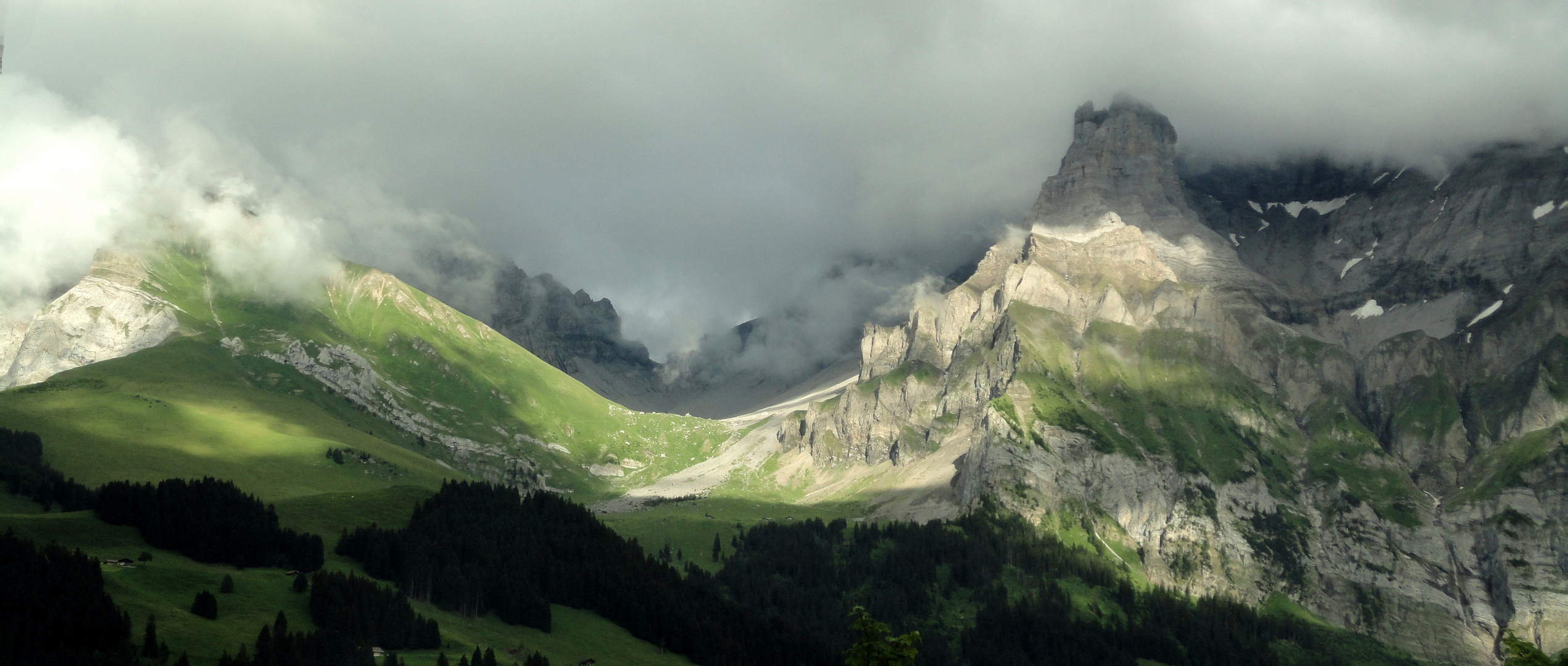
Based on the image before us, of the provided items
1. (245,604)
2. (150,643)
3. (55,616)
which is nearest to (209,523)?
(245,604)

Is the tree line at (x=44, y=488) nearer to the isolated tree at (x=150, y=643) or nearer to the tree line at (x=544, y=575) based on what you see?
the tree line at (x=544, y=575)

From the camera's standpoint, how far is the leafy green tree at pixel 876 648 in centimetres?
6262

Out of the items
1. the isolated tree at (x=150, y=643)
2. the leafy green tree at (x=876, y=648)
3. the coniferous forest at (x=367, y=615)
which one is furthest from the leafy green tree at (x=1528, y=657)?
the coniferous forest at (x=367, y=615)

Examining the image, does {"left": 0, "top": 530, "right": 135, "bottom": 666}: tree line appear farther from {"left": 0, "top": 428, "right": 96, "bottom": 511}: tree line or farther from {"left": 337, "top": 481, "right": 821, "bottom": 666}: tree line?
{"left": 0, "top": 428, "right": 96, "bottom": 511}: tree line

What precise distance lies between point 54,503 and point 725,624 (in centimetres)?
10601

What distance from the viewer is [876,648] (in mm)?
62969

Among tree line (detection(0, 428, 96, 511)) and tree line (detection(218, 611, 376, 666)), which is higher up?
tree line (detection(0, 428, 96, 511))

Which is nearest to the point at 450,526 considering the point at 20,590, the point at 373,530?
the point at 373,530

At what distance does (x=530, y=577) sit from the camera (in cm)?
15425

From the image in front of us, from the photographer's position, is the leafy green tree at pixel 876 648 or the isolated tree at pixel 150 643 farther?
the isolated tree at pixel 150 643

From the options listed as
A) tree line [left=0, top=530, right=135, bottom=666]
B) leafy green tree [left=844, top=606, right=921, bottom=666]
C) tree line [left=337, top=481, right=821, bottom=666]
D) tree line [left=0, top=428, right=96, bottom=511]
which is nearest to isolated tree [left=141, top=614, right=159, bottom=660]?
tree line [left=0, top=530, right=135, bottom=666]

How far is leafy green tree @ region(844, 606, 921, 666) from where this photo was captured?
2466 inches

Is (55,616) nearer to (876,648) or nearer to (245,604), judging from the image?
(245,604)

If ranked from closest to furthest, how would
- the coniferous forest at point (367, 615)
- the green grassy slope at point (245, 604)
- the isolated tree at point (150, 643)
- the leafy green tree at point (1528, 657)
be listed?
1. the leafy green tree at point (1528, 657)
2. the isolated tree at point (150, 643)
3. the green grassy slope at point (245, 604)
4. the coniferous forest at point (367, 615)
